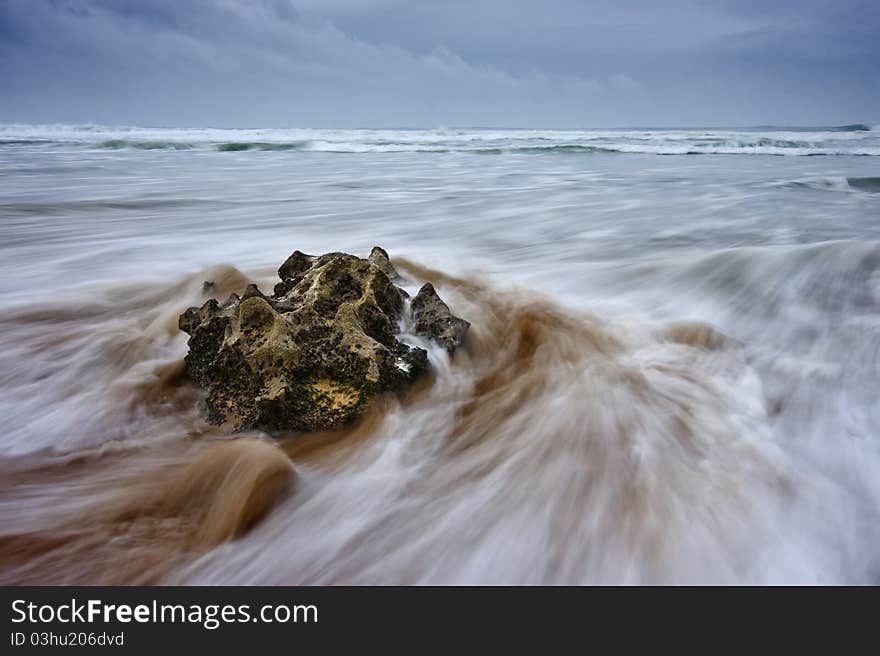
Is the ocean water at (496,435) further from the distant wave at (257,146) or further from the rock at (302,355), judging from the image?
the distant wave at (257,146)

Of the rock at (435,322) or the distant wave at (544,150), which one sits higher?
the distant wave at (544,150)

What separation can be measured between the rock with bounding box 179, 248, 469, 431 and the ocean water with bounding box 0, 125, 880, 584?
0.43 feet

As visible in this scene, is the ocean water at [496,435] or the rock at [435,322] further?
the rock at [435,322]

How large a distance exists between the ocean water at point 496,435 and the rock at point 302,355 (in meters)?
0.13

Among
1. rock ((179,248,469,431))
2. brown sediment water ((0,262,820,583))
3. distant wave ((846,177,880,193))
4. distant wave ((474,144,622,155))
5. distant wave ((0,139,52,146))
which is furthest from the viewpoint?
distant wave ((0,139,52,146))

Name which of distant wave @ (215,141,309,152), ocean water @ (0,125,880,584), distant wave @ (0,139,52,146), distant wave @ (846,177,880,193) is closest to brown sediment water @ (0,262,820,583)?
ocean water @ (0,125,880,584)

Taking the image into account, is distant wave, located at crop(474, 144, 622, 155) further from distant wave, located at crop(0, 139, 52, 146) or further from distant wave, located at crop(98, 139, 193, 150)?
distant wave, located at crop(0, 139, 52, 146)

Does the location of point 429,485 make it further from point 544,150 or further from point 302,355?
point 544,150

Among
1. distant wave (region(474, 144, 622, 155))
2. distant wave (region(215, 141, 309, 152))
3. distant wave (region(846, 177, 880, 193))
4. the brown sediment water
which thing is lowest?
the brown sediment water

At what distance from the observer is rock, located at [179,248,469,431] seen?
2600mm

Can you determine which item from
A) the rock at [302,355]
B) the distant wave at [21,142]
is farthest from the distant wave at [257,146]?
the rock at [302,355]

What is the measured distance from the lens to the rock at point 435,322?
334 centimetres
